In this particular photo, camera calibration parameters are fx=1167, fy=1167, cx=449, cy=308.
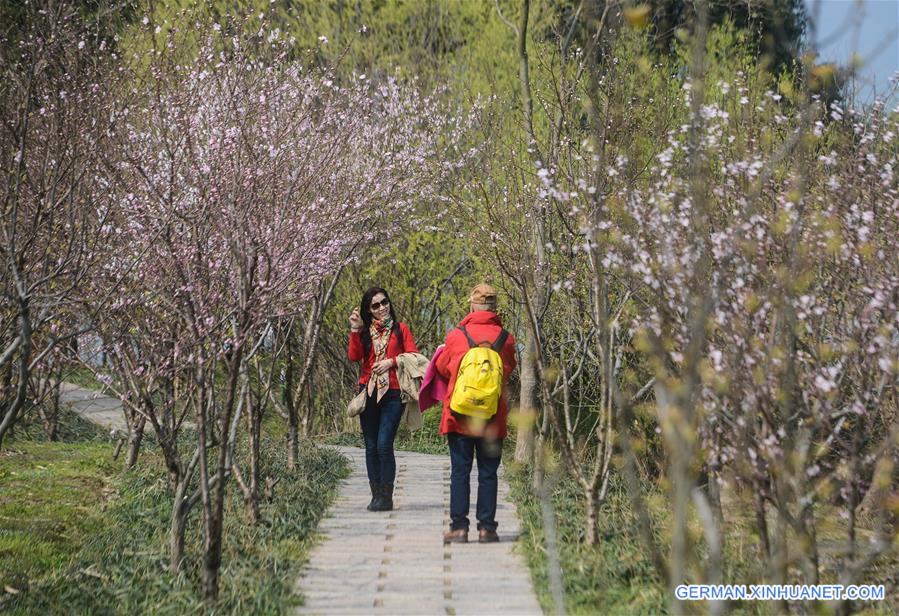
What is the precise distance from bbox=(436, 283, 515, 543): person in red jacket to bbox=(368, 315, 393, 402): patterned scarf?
1.02 m

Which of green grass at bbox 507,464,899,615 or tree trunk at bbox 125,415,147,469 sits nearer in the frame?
green grass at bbox 507,464,899,615

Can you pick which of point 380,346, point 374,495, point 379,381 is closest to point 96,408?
point 374,495

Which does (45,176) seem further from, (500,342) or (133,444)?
(133,444)

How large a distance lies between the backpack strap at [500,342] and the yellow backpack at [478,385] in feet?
0.30

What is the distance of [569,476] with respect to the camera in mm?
10602

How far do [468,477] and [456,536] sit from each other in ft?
1.46

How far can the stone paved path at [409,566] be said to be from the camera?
21.1 ft

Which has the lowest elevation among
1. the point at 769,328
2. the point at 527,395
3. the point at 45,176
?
the point at 527,395

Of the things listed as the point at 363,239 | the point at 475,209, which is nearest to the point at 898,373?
the point at 363,239

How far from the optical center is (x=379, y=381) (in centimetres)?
896

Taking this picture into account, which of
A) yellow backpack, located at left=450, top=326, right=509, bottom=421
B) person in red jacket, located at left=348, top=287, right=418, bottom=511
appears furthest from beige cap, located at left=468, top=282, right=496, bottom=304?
person in red jacket, located at left=348, top=287, right=418, bottom=511

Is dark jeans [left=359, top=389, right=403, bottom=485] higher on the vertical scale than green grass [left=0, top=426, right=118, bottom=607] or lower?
higher

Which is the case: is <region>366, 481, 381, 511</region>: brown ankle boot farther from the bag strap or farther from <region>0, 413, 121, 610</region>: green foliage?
<region>0, 413, 121, 610</region>: green foliage

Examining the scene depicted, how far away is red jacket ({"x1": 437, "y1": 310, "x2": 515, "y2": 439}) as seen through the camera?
308 inches
